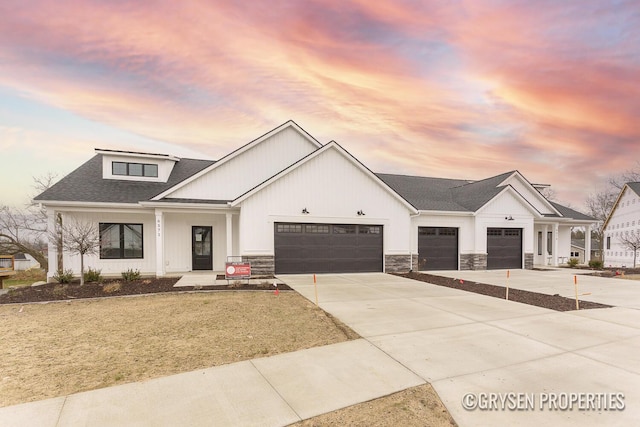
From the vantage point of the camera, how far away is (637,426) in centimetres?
372

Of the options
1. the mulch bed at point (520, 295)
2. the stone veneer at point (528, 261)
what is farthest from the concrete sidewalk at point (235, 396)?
the stone veneer at point (528, 261)

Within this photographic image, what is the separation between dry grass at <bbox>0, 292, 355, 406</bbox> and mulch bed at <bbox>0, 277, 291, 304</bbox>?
1048mm

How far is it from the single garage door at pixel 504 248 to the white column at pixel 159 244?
20.0 meters

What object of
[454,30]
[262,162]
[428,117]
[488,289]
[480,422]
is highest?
[454,30]

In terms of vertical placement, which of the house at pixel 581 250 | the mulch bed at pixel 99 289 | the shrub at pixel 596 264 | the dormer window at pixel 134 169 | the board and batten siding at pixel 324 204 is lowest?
the house at pixel 581 250

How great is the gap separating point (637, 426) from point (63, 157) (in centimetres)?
2987

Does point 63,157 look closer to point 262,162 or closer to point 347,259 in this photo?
point 262,162

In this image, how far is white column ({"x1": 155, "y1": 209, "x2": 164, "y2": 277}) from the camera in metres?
15.9

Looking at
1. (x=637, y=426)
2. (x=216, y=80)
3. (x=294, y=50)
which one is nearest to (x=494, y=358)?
(x=637, y=426)

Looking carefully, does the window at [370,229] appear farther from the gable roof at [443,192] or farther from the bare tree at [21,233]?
the bare tree at [21,233]

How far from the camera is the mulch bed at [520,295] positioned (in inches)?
402

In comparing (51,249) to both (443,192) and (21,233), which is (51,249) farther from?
(443,192)

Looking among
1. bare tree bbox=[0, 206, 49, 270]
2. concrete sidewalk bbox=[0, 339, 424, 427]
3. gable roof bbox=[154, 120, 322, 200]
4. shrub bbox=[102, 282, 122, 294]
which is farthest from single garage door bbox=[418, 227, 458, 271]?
bare tree bbox=[0, 206, 49, 270]

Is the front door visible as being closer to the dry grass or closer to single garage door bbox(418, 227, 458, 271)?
the dry grass
